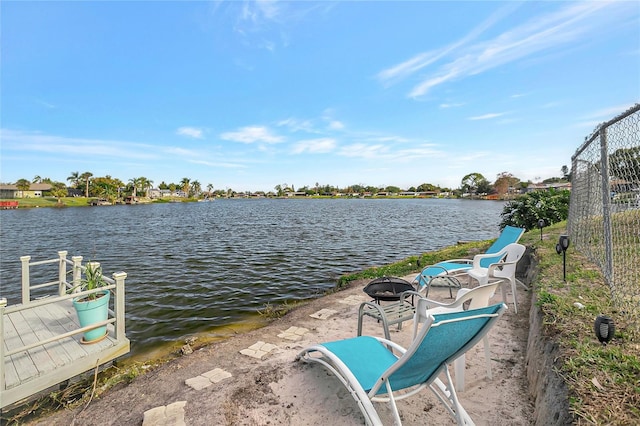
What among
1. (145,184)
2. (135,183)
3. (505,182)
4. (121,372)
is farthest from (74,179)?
(505,182)

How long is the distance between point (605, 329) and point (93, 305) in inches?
205

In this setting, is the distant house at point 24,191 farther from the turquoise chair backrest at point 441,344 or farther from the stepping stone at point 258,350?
the turquoise chair backrest at point 441,344

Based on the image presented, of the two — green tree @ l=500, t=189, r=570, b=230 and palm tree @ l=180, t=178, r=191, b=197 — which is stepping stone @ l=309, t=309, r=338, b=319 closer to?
green tree @ l=500, t=189, r=570, b=230

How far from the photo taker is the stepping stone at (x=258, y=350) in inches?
133

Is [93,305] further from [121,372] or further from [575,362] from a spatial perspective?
[575,362]

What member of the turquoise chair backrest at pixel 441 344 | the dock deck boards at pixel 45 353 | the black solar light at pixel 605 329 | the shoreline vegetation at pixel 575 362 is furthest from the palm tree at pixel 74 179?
the black solar light at pixel 605 329

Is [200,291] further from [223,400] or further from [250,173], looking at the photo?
[250,173]

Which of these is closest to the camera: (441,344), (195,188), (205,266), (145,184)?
(441,344)

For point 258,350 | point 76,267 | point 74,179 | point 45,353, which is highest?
point 74,179

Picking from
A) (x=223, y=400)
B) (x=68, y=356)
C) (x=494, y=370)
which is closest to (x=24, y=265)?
(x=68, y=356)

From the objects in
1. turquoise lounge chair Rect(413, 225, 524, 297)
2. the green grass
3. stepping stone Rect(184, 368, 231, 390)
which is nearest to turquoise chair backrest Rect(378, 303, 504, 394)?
the green grass

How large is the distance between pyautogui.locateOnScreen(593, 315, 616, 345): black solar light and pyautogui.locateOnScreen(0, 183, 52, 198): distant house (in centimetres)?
9505

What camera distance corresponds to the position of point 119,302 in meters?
3.83

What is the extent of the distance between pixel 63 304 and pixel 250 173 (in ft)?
174
